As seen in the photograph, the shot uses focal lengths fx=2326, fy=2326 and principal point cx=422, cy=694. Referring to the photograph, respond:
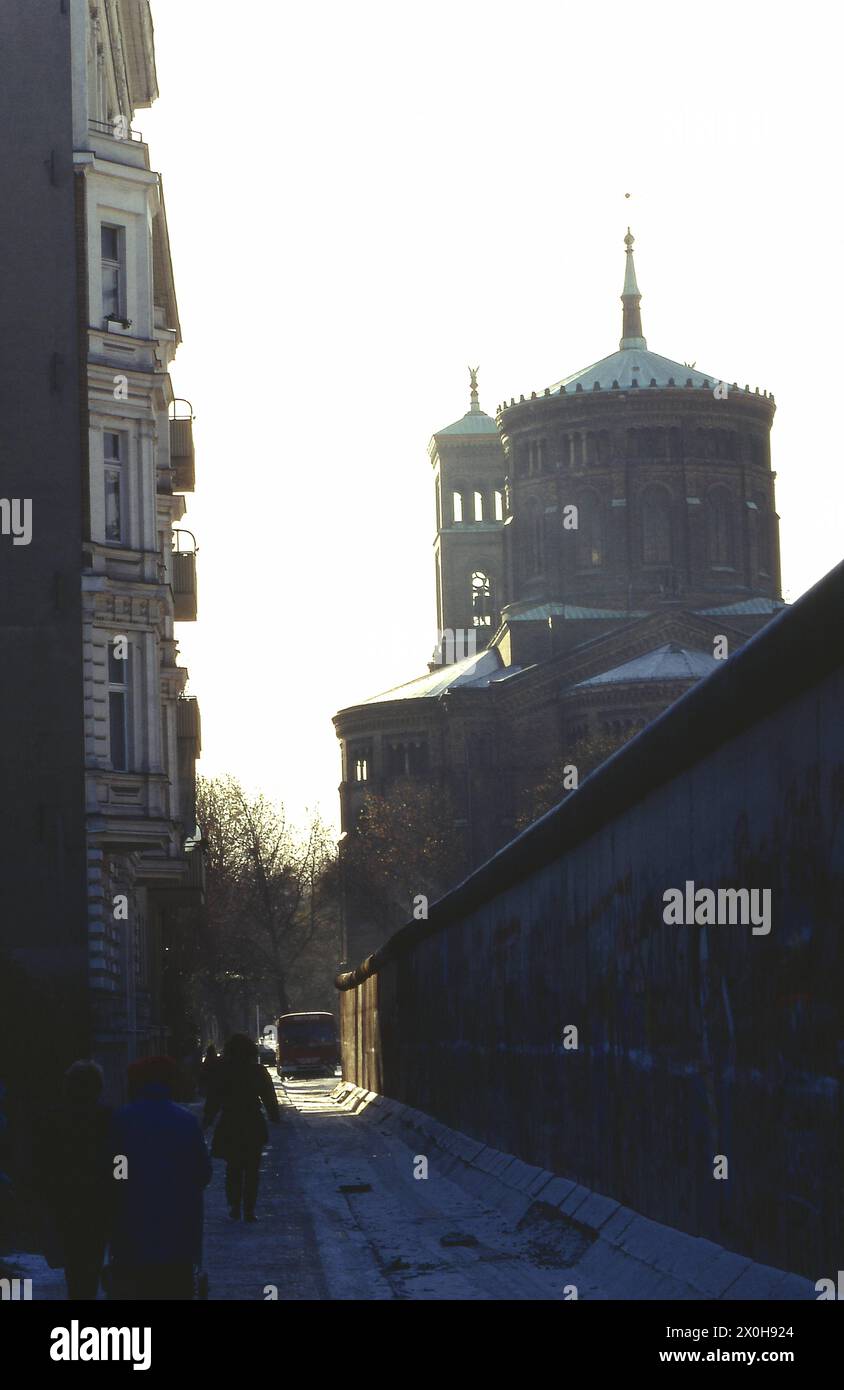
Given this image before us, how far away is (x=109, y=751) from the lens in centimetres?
3375

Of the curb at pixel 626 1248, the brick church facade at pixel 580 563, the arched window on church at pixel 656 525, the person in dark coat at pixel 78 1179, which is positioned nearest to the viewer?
the curb at pixel 626 1248

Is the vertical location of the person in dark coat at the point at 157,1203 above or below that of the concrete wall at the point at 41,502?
below

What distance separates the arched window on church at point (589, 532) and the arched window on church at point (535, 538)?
5.81ft

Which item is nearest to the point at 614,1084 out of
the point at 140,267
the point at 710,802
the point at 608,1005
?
the point at 608,1005

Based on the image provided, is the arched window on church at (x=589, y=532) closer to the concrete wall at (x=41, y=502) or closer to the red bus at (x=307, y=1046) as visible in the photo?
the red bus at (x=307, y=1046)

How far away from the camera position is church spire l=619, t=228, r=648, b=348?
365 feet

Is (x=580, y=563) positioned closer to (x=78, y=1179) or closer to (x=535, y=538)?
(x=535, y=538)

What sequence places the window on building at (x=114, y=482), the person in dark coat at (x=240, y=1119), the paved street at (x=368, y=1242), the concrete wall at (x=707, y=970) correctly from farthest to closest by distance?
the window on building at (x=114, y=482) < the person in dark coat at (x=240, y=1119) < the paved street at (x=368, y=1242) < the concrete wall at (x=707, y=970)

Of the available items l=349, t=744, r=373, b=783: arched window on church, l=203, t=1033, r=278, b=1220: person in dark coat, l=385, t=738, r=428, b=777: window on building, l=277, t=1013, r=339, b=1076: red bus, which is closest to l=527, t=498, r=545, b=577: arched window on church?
l=385, t=738, r=428, b=777: window on building

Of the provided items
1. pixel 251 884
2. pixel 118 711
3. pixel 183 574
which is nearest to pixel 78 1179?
pixel 118 711

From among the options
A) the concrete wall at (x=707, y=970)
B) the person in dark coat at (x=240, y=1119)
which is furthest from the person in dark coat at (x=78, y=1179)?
the person in dark coat at (x=240, y=1119)

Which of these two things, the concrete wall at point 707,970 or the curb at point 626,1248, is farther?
the curb at point 626,1248

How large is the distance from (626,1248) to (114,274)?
24149 millimetres

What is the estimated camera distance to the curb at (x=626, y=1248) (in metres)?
10.2
